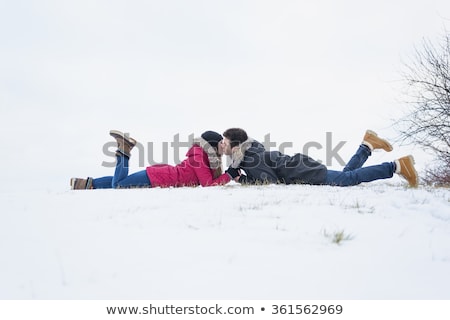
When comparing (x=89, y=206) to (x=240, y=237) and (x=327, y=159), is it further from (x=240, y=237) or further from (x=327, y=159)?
(x=327, y=159)

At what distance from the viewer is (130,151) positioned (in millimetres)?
6270

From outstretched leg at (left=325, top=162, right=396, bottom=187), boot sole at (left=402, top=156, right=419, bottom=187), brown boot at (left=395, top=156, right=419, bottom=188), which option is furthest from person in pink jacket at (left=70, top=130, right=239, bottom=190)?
boot sole at (left=402, top=156, right=419, bottom=187)

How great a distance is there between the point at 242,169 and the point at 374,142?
94.2 inches

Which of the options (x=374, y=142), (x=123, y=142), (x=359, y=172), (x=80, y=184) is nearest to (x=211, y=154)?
(x=123, y=142)

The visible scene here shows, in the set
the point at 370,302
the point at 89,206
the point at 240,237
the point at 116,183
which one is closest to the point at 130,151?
the point at 116,183

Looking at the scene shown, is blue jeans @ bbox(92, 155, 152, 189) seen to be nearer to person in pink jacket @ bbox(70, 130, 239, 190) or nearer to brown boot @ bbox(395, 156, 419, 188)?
person in pink jacket @ bbox(70, 130, 239, 190)

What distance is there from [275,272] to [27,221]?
97.5 inches

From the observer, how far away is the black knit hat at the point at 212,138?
662cm

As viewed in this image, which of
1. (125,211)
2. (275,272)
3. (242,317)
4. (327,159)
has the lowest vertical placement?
(242,317)

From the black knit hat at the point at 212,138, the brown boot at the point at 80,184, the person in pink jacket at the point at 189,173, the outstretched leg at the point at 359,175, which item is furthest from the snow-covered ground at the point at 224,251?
the black knit hat at the point at 212,138

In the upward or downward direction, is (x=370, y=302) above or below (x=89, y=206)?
below

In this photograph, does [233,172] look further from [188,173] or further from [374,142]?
[374,142]

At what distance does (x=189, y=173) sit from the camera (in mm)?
6699

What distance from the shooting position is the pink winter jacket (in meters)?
6.51
